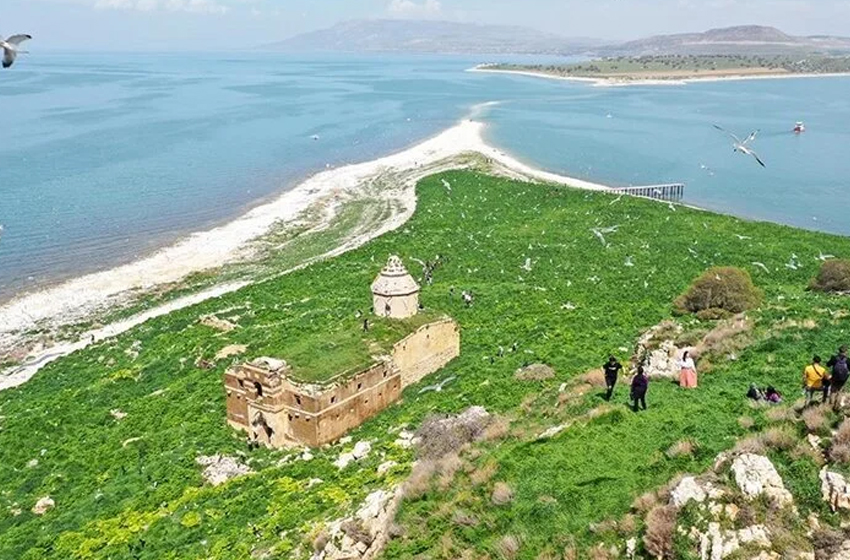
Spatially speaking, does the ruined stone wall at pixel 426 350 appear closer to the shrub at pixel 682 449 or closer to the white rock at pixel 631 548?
the shrub at pixel 682 449

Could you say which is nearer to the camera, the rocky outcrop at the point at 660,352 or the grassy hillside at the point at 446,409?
the grassy hillside at the point at 446,409

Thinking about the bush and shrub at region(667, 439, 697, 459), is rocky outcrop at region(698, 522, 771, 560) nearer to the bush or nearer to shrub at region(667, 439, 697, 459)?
shrub at region(667, 439, 697, 459)

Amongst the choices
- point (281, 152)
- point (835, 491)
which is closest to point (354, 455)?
point (835, 491)

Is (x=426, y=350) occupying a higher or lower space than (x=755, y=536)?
lower

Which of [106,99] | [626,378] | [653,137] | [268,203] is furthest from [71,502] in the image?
[106,99]

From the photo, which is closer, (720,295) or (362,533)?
(362,533)

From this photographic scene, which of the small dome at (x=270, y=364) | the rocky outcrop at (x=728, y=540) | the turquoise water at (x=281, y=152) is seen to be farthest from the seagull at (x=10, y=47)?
the turquoise water at (x=281, y=152)

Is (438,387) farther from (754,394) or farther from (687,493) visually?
(687,493)
